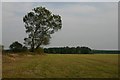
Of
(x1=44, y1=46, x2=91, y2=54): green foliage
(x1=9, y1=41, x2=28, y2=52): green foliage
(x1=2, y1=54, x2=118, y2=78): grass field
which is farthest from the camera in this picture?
(x1=44, y1=46, x2=91, y2=54): green foliage

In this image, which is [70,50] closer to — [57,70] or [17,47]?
[17,47]

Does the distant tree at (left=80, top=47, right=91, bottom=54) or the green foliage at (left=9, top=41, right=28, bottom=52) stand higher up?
the green foliage at (left=9, top=41, right=28, bottom=52)

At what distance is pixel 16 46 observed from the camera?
6656cm

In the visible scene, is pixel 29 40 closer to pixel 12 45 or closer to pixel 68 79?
pixel 12 45

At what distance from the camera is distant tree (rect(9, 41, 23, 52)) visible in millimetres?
64812

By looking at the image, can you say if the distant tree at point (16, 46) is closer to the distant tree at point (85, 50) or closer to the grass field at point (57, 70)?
the grass field at point (57, 70)

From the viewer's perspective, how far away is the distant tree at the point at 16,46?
64812 millimetres

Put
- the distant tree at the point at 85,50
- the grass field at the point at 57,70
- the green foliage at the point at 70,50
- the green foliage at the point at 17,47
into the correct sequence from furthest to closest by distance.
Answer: the distant tree at the point at 85,50
the green foliage at the point at 70,50
the green foliage at the point at 17,47
the grass field at the point at 57,70

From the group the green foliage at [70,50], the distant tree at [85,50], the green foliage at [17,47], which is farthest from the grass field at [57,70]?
the distant tree at [85,50]

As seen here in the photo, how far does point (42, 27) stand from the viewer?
67250mm

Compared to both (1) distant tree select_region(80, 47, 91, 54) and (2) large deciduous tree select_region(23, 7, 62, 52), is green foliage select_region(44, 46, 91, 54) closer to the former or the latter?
(1) distant tree select_region(80, 47, 91, 54)

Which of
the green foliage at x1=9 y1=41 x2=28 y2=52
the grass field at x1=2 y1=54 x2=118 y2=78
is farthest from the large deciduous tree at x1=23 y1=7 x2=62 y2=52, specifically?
the grass field at x1=2 y1=54 x2=118 y2=78

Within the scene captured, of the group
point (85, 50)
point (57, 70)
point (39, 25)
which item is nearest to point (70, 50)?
point (85, 50)

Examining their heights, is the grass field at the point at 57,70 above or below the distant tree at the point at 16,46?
below
